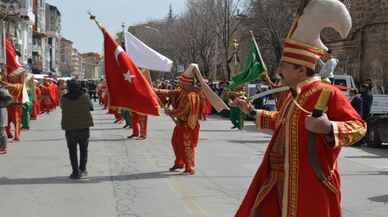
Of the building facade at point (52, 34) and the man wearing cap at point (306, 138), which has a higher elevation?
the building facade at point (52, 34)

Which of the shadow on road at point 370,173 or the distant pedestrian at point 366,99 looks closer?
the shadow on road at point 370,173

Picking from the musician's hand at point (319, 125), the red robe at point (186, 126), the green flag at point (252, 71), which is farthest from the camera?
the red robe at point (186, 126)

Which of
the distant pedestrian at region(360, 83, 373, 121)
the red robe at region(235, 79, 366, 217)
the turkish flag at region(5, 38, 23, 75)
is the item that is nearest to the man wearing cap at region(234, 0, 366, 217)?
the red robe at region(235, 79, 366, 217)

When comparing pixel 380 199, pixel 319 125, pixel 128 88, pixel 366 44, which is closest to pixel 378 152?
pixel 380 199

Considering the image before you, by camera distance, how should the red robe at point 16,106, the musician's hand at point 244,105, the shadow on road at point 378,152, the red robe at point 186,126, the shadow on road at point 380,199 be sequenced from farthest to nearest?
the red robe at point 16,106, the shadow on road at point 378,152, the red robe at point 186,126, the shadow on road at point 380,199, the musician's hand at point 244,105

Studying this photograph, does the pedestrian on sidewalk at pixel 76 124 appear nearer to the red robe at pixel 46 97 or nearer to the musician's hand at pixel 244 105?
the musician's hand at pixel 244 105

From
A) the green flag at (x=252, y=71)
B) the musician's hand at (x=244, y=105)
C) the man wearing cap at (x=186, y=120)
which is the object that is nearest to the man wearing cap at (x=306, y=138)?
the musician's hand at (x=244, y=105)

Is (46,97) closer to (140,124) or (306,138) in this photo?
(140,124)

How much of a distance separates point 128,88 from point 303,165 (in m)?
7.80

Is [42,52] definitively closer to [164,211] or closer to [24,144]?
[24,144]

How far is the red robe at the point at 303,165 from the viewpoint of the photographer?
14.6 ft

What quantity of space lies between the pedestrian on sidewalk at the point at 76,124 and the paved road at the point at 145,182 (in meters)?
0.31

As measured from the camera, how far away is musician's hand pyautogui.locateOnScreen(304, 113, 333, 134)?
13.5 feet

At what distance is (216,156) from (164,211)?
6.51 m
